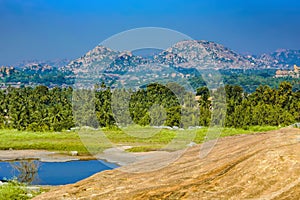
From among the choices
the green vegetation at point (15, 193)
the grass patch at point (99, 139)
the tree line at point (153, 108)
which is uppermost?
the tree line at point (153, 108)

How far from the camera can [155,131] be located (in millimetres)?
31594

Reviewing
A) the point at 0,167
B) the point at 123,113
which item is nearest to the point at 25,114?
the point at 123,113

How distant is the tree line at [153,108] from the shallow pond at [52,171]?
7439mm

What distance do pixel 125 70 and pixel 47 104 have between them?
988 cm

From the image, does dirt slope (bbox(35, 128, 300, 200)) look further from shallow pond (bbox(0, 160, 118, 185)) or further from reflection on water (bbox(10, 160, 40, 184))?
reflection on water (bbox(10, 160, 40, 184))

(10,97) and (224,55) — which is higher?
(224,55)

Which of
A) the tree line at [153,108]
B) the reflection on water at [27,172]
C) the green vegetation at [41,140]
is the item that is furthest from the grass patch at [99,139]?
the reflection on water at [27,172]

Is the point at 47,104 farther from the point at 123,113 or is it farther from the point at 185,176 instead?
the point at 185,176

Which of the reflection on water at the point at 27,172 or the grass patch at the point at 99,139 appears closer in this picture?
the reflection on water at the point at 27,172

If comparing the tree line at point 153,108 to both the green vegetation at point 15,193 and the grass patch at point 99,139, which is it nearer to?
the grass patch at point 99,139

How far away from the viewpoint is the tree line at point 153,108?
1353 inches

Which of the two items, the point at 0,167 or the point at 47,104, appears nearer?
the point at 0,167

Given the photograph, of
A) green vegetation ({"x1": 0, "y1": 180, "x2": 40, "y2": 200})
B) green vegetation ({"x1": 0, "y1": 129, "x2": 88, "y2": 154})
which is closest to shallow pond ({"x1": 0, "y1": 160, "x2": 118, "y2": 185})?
green vegetation ({"x1": 0, "y1": 129, "x2": 88, "y2": 154})

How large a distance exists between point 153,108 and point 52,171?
18281mm
